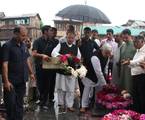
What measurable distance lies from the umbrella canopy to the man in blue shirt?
3917mm

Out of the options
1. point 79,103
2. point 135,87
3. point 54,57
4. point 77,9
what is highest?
point 77,9

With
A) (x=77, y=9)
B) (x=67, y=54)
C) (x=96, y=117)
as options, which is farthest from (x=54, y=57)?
(x=77, y=9)

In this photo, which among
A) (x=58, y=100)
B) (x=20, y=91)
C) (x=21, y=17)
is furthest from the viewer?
(x=21, y=17)

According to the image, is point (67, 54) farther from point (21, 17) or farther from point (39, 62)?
point (21, 17)

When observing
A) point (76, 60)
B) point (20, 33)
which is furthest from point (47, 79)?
point (20, 33)

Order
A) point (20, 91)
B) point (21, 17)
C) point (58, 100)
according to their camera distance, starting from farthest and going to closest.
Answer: point (21, 17)
point (58, 100)
point (20, 91)

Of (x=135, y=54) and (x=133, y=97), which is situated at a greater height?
(x=135, y=54)

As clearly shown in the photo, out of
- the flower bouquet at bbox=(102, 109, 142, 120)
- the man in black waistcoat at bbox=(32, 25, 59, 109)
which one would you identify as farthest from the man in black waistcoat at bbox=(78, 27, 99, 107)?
the flower bouquet at bbox=(102, 109, 142, 120)

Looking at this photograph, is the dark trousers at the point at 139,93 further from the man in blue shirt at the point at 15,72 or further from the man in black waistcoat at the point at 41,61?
the man in blue shirt at the point at 15,72

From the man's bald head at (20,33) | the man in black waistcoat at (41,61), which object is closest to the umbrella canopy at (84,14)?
the man in black waistcoat at (41,61)

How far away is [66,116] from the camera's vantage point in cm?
988

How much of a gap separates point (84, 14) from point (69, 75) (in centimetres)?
248

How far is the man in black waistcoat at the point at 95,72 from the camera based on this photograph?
983cm

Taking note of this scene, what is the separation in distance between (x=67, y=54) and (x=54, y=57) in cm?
32
